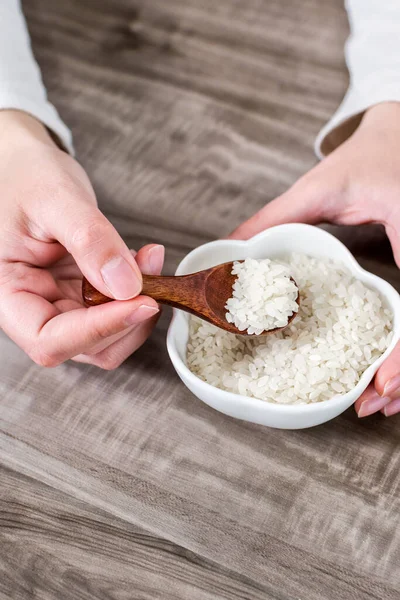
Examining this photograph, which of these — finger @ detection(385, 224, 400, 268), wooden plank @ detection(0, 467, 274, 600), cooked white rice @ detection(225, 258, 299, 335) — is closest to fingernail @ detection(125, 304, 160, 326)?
cooked white rice @ detection(225, 258, 299, 335)

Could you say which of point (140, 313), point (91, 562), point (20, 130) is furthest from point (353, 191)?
point (91, 562)

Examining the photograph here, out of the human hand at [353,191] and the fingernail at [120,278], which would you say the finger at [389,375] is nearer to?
the human hand at [353,191]

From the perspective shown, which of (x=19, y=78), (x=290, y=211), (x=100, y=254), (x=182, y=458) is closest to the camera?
(x=100, y=254)

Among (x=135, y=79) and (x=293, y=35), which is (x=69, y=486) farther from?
(x=293, y=35)

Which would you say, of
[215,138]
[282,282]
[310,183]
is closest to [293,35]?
[215,138]

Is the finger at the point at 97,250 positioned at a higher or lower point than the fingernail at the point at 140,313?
higher

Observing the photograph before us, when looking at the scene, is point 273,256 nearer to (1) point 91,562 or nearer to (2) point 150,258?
(2) point 150,258

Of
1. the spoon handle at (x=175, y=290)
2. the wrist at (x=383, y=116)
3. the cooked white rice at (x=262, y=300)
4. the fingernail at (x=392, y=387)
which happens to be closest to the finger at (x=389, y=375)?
the fingernail at (x=392, y=387)
